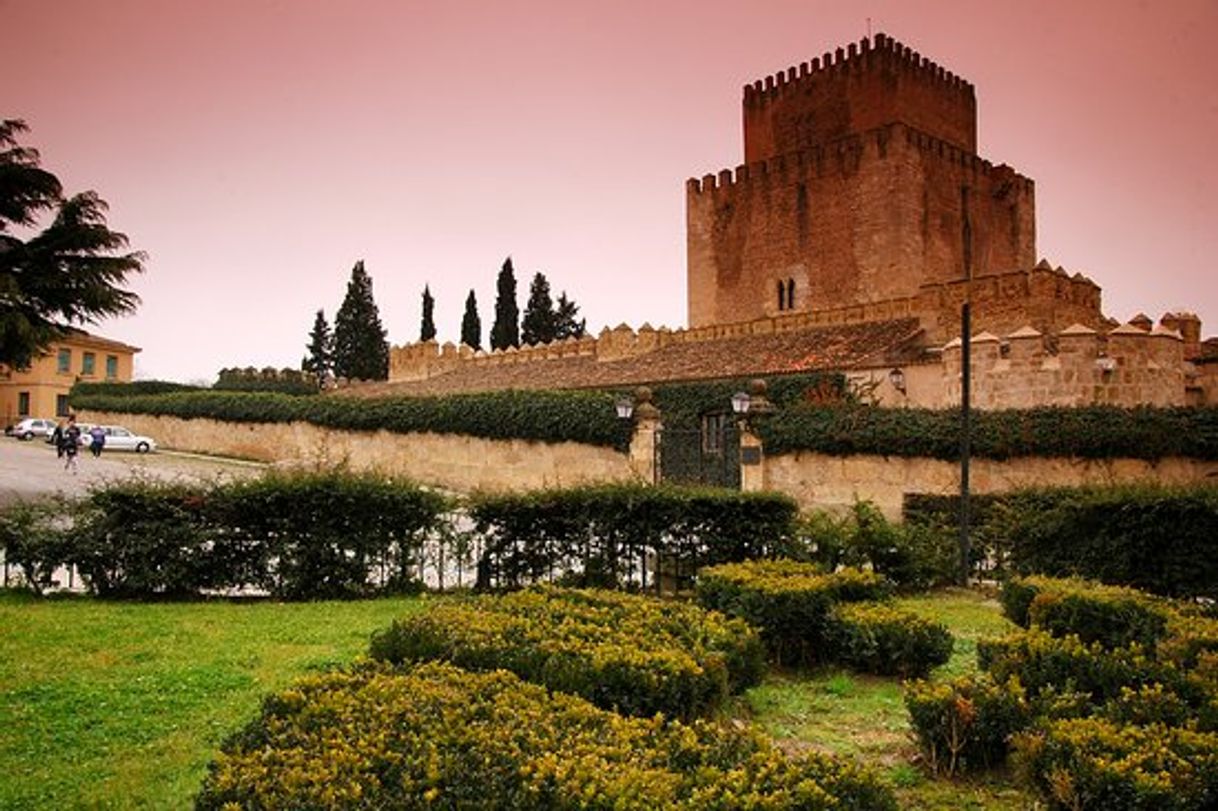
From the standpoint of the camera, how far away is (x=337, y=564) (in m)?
10.9

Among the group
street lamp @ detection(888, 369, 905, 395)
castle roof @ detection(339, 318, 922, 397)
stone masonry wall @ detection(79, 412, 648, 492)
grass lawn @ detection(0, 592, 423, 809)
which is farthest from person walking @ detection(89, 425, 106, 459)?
street lamp @ detection(888, 369, 905, 395)

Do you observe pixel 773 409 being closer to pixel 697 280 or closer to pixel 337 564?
pixel 337 564

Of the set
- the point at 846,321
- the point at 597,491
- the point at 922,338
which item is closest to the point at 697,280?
the point at 846,321

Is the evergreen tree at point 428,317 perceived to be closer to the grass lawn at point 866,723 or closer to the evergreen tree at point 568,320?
the evergreen tree at point 568,320

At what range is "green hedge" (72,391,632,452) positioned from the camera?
24109 millimetres

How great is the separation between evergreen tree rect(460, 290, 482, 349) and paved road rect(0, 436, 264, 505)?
775 inches

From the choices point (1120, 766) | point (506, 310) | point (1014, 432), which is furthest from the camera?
point (506, 310)

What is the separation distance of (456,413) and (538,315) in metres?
27.2

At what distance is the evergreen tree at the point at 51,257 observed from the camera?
1705 cm

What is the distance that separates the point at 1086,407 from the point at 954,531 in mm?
5848

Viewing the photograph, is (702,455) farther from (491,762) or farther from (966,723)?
(491,762)

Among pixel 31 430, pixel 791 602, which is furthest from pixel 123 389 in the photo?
pixel 791 602

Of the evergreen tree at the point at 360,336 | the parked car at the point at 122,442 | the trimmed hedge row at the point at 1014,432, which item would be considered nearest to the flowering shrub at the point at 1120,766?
the trimmed hedge row at the point at 1014,432

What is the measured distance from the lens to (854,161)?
3403 centimetres
